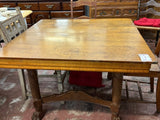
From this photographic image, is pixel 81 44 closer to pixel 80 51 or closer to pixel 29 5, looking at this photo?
pixel 80 51

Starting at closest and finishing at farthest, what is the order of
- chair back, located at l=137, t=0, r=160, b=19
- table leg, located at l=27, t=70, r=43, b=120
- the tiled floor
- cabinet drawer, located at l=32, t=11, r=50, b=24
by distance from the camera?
table leg, located at l=27, t=70, r=43, b=120, the tiled floor, chair back, located at l=137, t=0, r=160, b=19, cabinet drawer, located at l=32, t=11, r=50, b=24

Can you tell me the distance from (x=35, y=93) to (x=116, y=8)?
7.59 ft

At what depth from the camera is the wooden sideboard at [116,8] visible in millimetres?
3068

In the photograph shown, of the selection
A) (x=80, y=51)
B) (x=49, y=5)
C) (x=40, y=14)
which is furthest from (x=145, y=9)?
(x=80, y=51)

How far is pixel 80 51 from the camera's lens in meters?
1.17

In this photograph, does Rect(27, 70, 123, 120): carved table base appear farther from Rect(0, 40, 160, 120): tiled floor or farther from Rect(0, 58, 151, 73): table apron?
Rect(0, 58, 151, 73): table apron

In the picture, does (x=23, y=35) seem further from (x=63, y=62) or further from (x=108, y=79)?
(x=108, y=79)

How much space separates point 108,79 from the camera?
226 centimetres

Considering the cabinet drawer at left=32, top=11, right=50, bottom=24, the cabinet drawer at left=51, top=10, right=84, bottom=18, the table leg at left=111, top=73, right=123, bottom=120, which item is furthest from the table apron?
the cabinet drawer at left=32, top=11, right=50, bottom=24

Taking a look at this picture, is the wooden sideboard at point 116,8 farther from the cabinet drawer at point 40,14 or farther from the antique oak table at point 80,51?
the antique oak table at point 80,51

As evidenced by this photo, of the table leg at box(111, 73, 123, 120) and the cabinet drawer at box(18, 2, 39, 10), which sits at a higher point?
the cabinet drawer at box(18, 2, 39, 10)

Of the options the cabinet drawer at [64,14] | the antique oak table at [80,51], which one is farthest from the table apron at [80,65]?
the cabinet drawer at [64,14]

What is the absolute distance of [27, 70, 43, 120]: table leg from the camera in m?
1.50

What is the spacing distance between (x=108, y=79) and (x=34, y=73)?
1.13 meters
